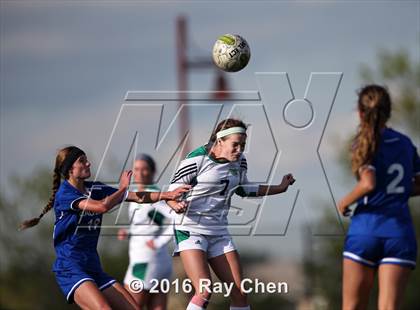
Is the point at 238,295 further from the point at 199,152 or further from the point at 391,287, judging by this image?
the point at 391,287

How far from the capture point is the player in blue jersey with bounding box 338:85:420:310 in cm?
826

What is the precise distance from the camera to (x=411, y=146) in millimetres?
8594

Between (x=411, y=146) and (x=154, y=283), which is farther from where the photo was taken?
(x=154, y=283)

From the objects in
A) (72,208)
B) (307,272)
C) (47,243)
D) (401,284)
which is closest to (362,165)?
(401,284)

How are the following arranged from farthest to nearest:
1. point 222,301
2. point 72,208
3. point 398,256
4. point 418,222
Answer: point 418,222
point 222,301
point 72,208
point 398,256

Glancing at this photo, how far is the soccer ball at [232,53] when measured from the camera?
39.6 feet

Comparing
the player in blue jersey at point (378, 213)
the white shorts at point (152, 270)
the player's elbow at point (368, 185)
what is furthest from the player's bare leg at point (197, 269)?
the white shorts at point (152, 270)

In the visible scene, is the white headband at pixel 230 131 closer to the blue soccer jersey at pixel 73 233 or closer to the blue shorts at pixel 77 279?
the blue soccer jersey at pixel 73 233

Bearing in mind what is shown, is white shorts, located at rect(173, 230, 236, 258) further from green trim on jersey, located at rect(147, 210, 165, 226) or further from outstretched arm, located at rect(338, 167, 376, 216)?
green trim on jersey, located at rect(147, 210, 165, 226)

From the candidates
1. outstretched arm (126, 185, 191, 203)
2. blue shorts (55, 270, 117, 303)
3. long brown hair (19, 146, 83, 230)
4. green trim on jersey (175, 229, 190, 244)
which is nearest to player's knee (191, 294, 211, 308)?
green trim on jersey (175, 229, 190, 244)

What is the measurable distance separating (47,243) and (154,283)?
833 inches

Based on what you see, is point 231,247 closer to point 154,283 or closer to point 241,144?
point 241,144

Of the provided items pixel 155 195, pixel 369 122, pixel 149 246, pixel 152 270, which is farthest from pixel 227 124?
pixel 152 270

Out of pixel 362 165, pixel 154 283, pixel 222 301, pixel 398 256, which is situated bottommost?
pixel 222 301
